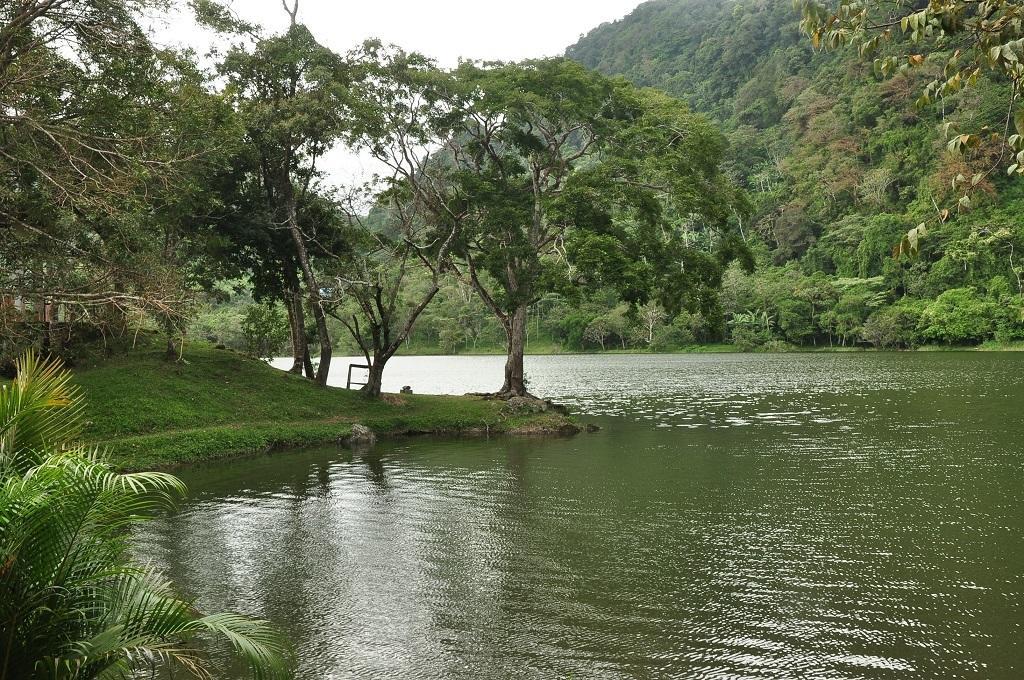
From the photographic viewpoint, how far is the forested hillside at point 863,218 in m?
75.2

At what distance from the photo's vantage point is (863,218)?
9288 centimetres

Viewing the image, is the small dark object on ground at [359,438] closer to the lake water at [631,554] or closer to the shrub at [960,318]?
the lake water at [631,554]

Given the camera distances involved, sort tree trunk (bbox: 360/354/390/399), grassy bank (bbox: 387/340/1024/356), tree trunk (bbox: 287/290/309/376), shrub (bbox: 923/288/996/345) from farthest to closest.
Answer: shrub (bbox: 923/288/996/345), grassy bank (bbox: 387/340/1024/356), tree trunk (bbox: 287/290/309/376), tree trunk (bbox: 360/354/390/399)

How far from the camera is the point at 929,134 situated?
89375 mm

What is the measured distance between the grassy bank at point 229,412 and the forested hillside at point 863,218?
47.5m

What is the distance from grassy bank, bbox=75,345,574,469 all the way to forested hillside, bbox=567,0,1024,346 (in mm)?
47505

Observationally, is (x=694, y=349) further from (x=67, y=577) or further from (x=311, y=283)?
(x=67, y=577)

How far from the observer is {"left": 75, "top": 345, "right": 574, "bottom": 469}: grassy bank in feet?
68.4

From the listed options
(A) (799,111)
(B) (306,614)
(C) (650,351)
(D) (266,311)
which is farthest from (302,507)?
(A) (799,111)

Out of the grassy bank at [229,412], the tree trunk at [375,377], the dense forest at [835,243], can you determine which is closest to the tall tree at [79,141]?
the grassy bank at [229,412]

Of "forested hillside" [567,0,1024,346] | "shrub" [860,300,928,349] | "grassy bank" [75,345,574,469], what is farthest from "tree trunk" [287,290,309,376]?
"shrub" [860,300,928,349]

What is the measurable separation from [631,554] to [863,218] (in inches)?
3701

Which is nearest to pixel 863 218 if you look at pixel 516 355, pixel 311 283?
pixel 516 355

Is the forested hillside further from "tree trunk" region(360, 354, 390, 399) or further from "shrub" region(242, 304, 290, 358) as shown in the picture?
"shrub" region(242, 304, 290, 358)
